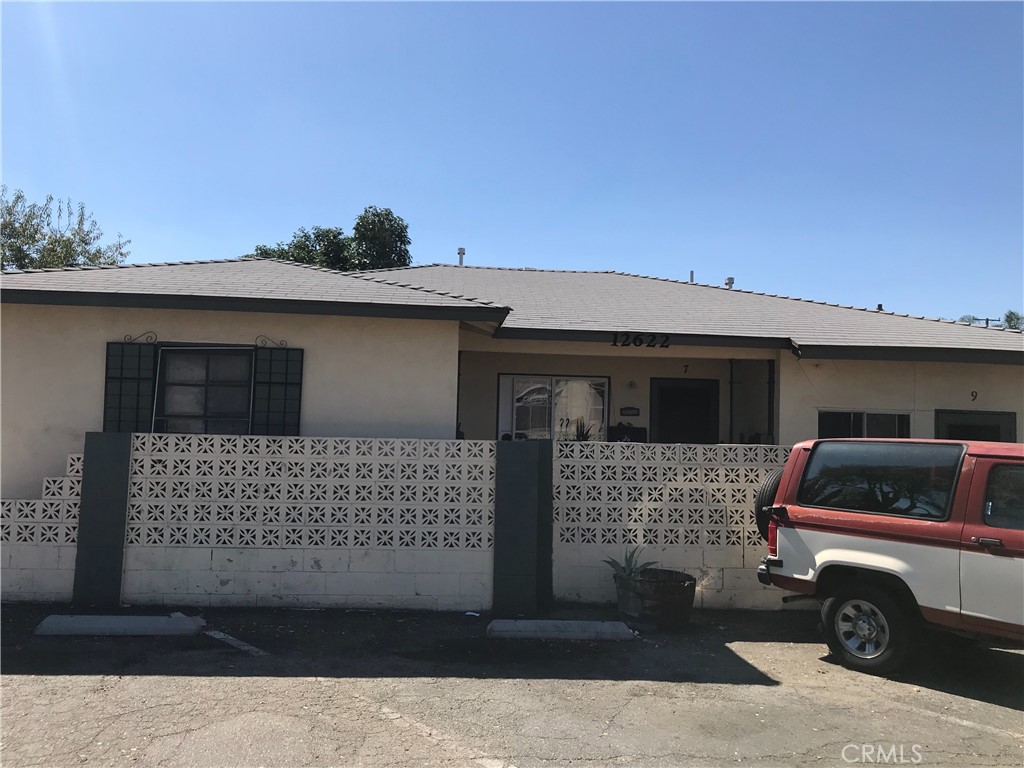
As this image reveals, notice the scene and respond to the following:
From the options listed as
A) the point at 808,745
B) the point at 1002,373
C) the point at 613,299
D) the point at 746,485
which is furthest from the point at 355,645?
the point at 1002,373

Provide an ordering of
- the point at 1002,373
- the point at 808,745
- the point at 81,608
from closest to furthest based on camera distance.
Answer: the point at 808,745 → the point at 81,608 → the point at 1002,373

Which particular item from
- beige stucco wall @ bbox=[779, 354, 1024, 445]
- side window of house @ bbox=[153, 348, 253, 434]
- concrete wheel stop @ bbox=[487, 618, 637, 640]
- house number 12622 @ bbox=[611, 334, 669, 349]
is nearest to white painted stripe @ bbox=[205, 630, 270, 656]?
concrete wheel stop @ bbox=[487, 618, 637, 640]

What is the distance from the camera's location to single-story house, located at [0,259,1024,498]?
8.35 m

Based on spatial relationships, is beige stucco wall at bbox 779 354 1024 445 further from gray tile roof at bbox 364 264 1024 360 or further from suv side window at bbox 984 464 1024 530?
suv side window at bbox 984 464 1024 530

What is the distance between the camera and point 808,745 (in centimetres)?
465

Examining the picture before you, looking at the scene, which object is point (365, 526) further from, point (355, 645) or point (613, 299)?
point (613, 299)

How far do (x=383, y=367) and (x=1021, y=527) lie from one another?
6.29 m

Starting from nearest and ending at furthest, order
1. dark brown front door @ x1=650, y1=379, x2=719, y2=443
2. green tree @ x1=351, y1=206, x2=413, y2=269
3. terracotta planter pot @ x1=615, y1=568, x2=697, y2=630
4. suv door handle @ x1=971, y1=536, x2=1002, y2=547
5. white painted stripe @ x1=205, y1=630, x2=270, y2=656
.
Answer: suv door handle @ x1=971, y1=536, x2=1002, y2=547
white painted stripe @ x1=205, y1=630, x2=270, y2=656
terracotta planter pot @ x1=615, y1=568, x2=697, y2=630
dark brown front door @ x1=650, y1=379, x2=719, y2=443
green tree @ x1=351, y1=206, x2=413, y2=269

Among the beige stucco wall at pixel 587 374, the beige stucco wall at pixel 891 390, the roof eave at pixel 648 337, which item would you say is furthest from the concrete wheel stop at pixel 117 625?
the beige stucco wall at pixel 891 390

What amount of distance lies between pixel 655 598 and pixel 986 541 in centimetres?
288

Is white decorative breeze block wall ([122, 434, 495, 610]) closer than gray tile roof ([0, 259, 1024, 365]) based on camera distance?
Yes

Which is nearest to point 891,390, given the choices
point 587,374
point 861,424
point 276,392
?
point 861,424

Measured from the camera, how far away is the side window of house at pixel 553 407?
1238 centimetres

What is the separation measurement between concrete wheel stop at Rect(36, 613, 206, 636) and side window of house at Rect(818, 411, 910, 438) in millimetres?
7897
